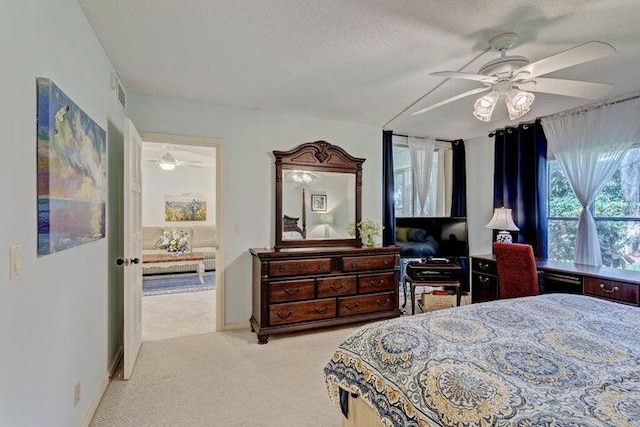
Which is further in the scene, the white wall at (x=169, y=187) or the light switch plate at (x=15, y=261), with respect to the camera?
the white wall at (x=169, y=187)

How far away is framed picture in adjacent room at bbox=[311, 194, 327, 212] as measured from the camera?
3.93 meters

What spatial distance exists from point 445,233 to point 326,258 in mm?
1840

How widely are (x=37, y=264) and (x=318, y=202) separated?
286 cm

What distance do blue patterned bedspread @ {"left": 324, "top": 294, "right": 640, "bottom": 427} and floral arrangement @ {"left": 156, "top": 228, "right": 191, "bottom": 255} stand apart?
5690 mm

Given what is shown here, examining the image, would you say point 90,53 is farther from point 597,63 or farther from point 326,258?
point 597,63

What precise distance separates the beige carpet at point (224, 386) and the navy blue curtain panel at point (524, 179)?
2758mm

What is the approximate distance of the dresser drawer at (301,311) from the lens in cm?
328

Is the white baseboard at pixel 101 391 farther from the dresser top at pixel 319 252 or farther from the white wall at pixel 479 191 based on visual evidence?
the white wall at pixel 479 191

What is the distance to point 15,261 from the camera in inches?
46.9

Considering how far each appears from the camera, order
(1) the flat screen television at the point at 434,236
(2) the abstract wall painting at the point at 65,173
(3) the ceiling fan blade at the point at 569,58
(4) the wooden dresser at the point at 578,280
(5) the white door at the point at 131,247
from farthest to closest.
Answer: (1) the flat screen television at the point at 434,236 → (4) the wooden dresser at the point at 578,280 → (5) the white door at the point at 131,247 → (3) the ceiling fan blade at the point at 569,58 → (2) the abstract wall painting at the point at 65,173

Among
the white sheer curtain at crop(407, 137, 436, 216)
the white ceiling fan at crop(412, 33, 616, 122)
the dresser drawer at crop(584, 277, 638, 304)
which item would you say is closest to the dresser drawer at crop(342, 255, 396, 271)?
the white sheer curtain at crop(407, 137, 436, 216)

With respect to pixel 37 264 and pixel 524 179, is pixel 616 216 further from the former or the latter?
pixel 37 264

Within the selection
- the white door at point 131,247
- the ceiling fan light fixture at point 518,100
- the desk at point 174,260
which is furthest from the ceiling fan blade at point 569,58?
the desk at point 174,260

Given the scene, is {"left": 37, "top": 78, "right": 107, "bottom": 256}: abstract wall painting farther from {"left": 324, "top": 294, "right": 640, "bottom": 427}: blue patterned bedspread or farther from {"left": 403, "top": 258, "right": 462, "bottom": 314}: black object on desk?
{"left": 403, "top": 258, "right": 462, "bottom": 314}: black object on desk
